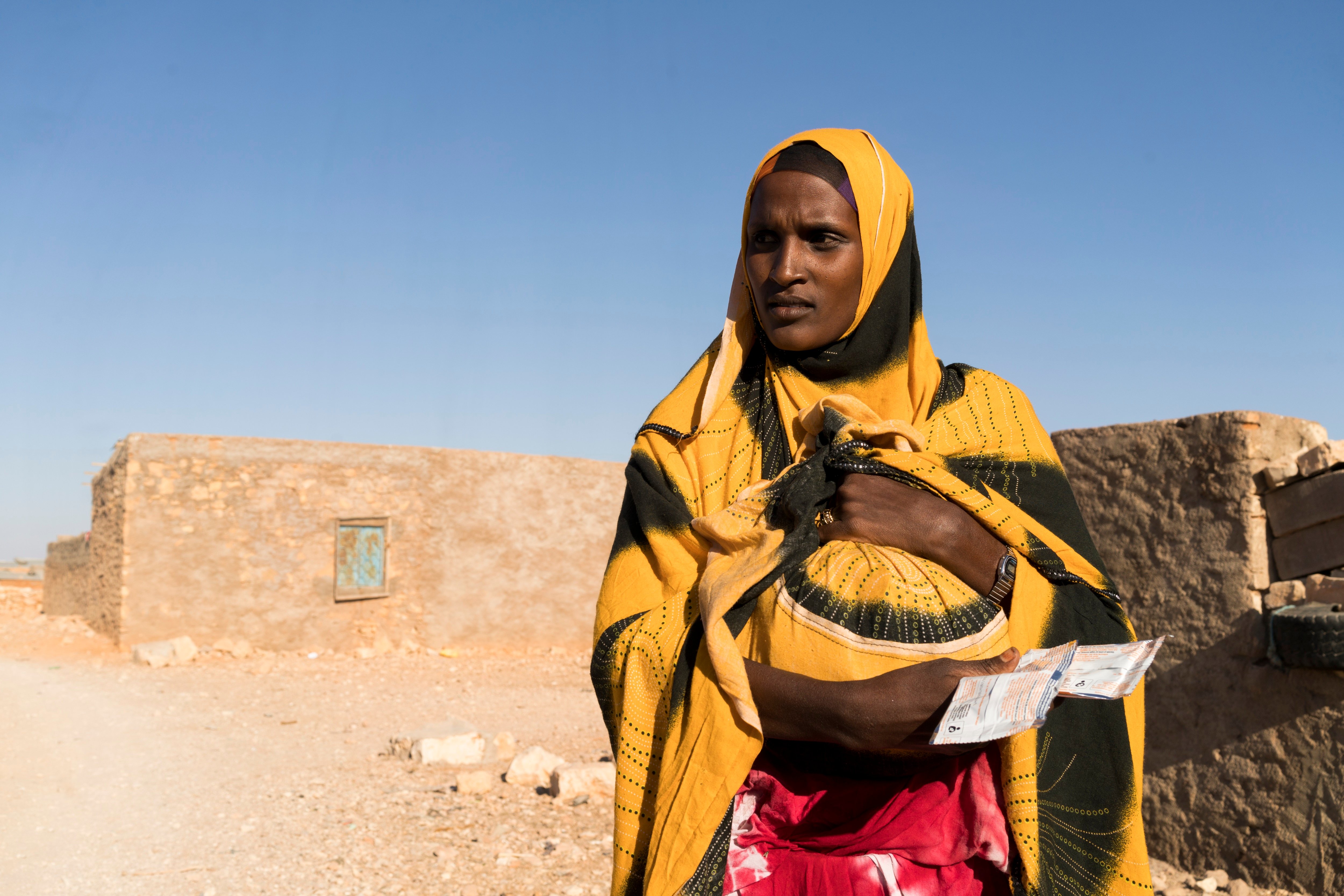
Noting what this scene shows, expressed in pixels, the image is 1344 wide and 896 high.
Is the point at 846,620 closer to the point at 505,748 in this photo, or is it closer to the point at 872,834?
the point at 872,834

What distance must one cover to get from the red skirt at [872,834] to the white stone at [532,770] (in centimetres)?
455

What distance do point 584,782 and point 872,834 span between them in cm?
443

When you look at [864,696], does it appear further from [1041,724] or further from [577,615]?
[577,615]

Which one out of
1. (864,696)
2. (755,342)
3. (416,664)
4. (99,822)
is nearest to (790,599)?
(864,696)

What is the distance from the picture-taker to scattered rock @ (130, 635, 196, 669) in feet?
35.6

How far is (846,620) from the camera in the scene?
4.28 feet

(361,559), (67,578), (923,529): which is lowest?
(67,578)

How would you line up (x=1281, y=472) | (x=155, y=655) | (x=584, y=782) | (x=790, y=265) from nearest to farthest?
1. (x=790, y=265)
2. (x=1281, y=472)
3. (x=584, y=782)
4. (x=155, y=655)

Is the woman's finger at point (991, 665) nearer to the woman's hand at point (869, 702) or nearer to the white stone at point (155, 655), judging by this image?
the woman's hand at point (869, 702)

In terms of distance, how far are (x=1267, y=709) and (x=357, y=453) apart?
37.8 feet

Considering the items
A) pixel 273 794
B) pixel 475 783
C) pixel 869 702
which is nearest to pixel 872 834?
pixel 869 702

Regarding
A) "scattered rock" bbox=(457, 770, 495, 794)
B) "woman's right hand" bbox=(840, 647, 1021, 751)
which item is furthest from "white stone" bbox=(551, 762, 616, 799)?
"woman's right hand" bbox=(840, 647, 1021, 751)

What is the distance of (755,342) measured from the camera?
1.83 meters

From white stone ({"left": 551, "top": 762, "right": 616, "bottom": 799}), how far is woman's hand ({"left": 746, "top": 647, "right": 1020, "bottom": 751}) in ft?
14.6
